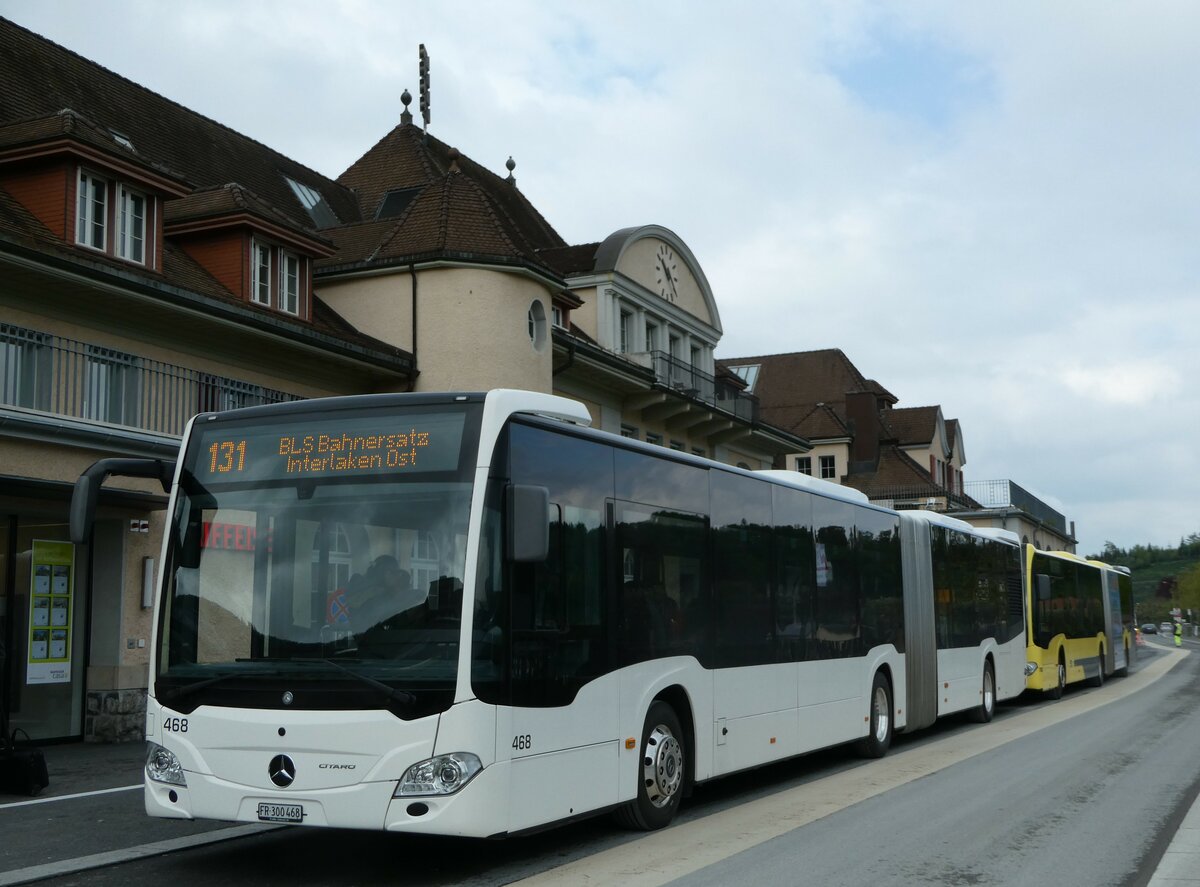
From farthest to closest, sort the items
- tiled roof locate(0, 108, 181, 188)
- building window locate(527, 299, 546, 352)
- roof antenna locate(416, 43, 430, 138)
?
roof antenna locate(416, 43, 430, 138)
building window locate(527, 299, 546, 352)
tiled roof locate(0, 108, 181, 188)

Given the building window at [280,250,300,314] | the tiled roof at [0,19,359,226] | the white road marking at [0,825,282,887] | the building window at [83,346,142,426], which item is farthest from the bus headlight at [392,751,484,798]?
the building window at [280,250,300,314]

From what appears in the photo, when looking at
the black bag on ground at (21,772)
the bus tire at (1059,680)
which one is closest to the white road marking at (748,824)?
the black bag on ground at (21,772)

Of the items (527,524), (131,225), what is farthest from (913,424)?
(527,524)

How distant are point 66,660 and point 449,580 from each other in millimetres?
11939

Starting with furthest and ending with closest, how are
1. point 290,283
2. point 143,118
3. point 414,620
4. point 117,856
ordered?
1. point 143,118
2. point 290,283
3. point 117,856
4. point 414,620

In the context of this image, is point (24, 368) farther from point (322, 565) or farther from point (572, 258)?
point (572, 258)

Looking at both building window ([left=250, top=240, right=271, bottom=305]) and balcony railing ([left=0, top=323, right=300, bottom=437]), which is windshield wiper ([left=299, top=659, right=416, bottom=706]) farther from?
building window ([left=250, top=240, right=271, bottom=305])

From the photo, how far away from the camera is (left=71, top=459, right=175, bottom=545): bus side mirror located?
790 cm

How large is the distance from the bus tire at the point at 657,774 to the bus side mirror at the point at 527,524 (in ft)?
Result: 8.29

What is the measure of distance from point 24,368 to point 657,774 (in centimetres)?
1122

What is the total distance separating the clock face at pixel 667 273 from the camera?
38.2m

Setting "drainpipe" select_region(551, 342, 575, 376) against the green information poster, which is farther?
"drainpipe" select_region(551, 342, 575, 376)

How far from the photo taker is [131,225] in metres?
20.1

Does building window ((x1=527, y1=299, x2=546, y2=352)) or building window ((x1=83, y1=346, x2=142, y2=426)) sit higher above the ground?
building window ((x1=527, y1=299, x2=546, y2=352))
